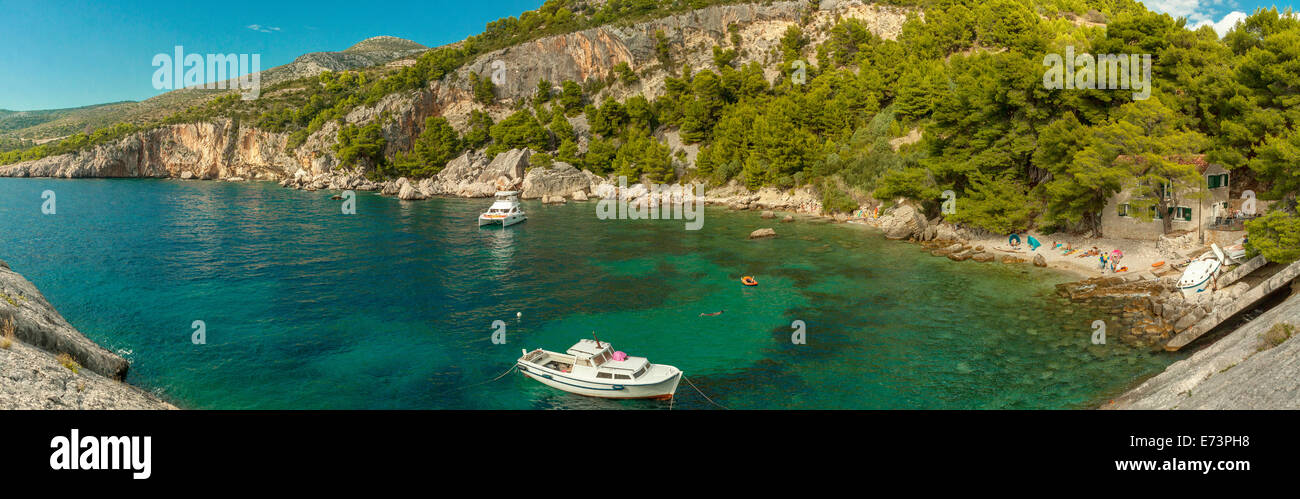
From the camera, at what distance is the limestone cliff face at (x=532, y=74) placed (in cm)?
11744

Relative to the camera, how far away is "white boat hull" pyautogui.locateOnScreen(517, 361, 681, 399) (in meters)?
22.1

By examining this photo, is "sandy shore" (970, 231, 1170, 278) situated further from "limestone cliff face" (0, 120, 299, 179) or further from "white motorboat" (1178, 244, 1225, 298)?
"limestone cliff face" (0, 120, 299, 179)

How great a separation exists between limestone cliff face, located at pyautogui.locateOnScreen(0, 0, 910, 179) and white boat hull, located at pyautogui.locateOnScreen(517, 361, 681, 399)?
321 feet

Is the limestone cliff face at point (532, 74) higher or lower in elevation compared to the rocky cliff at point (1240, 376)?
higher

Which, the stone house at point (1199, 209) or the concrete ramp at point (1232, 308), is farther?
the stone house at point (1199, 209)

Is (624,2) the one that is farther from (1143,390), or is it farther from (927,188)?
(1143,390)

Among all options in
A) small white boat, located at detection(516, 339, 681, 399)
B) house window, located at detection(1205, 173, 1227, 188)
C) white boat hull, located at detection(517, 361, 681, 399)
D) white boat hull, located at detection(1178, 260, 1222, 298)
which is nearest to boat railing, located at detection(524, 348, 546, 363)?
small white boat, located at detection(516, 339, 681, 399)

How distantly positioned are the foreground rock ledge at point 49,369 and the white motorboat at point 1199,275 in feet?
135

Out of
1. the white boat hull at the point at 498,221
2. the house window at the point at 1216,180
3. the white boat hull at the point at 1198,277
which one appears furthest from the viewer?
the white boat hull at the point at 498,221

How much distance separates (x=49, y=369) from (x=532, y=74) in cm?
11871

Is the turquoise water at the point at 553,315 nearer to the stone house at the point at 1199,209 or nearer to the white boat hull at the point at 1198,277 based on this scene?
the white boat hull at the point at 1198,277

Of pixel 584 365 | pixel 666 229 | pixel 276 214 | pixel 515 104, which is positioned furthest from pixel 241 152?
pixel 584 365

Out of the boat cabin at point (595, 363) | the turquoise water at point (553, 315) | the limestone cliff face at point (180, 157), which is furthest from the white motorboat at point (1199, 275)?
the limestone cliff face at point (180, 157)
